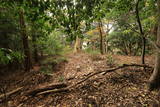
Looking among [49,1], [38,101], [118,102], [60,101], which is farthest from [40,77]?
[49,1]

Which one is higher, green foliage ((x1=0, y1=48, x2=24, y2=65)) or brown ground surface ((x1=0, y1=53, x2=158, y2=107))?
green foliage ((x1=0, y1=48, x2=24, y2=65))

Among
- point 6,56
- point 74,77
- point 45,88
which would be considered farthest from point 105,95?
point 6,56

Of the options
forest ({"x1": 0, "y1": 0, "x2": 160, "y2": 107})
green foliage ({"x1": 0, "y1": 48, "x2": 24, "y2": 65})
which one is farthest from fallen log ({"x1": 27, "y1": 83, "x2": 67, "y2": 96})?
green foliage ({"x1": 0, "y1": 48, "x2": 24, "y2": 65})

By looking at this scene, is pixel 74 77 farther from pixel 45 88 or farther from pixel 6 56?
pixel 6 56

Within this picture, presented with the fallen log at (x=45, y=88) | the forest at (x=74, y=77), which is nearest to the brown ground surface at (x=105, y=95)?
the forest at (x=74, y=77)

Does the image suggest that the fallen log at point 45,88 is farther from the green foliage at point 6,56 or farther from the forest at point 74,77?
the green foliage at point 6,56

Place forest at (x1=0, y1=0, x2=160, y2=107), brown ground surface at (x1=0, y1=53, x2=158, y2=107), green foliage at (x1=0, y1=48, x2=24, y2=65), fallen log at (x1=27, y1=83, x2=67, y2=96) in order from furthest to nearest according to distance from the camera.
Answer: fallen log at (x1=27, y1=83, x2=67, y2=96) → brown ground surface at (x1=0, y1=53, x2=158, y2=107) → forest at (x1=0, y1=0, x2=160, y2=107) → green foliage at (x1=0, y1=48, x2=24, y2=65)

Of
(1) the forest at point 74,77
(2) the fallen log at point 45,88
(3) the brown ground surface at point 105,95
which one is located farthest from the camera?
(2) the fallen log at point 45,88

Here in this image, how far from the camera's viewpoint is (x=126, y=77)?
3.32 m

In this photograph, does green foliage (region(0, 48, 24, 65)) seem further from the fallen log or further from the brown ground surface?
the fallen log

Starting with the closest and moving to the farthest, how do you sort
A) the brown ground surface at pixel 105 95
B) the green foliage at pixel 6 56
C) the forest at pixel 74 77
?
the green foliage at pixel 6 56, the forest at pixel 74 77, the brown ground surface at pixel 105 95

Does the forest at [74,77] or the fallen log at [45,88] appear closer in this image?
the forest at [74,77]

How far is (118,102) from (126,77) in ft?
3.76

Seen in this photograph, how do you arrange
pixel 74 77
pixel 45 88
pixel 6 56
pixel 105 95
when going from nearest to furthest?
Result: pixel 6 56, pixel 105 95, pixel 45 88, pixel 74 77
